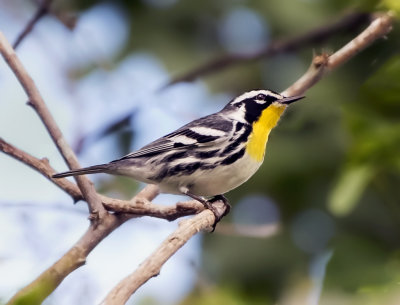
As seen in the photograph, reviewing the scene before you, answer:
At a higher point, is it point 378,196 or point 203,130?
point 203,130

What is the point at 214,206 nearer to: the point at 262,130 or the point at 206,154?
the point at 206,154

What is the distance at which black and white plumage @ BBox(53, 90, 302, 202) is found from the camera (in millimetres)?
2957

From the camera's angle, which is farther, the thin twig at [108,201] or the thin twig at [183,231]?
the thin twig at [108,201]

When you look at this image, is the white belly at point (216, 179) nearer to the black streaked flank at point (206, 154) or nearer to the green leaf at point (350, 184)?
the black streaked flank at point (206, 154)

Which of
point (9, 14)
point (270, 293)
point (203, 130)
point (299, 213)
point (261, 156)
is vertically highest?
point (9, 14)

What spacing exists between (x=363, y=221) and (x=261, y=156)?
63cm

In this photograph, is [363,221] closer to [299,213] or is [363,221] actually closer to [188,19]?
[299,213]

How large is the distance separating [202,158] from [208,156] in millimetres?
29

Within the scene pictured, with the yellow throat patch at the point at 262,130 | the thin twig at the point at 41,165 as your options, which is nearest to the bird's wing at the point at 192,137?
the yellow throat patch at the point at 262,130

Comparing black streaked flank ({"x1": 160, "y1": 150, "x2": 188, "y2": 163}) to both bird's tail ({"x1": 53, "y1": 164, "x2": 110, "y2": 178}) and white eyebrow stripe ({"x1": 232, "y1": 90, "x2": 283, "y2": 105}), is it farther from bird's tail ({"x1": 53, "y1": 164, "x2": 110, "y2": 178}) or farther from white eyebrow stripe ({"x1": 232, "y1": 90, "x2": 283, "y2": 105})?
white eyebrow stripe ({"x1": 232, "y1": 90, "x2": 283, "y2": 105})

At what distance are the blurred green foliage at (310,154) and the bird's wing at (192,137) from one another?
450mm

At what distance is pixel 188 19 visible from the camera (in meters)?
4.25

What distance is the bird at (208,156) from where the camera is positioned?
296 centimetres

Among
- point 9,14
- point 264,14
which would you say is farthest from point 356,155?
point 9,14
